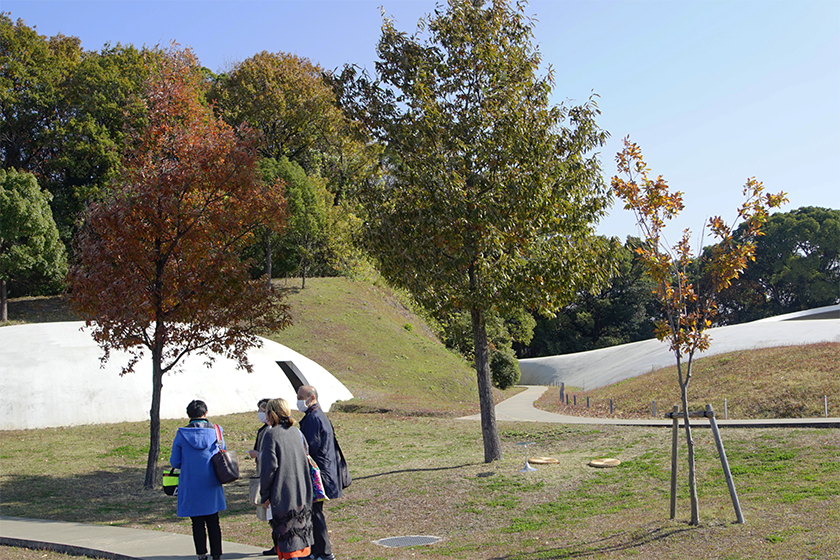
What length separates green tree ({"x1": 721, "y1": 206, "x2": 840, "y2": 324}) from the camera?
63531 mm

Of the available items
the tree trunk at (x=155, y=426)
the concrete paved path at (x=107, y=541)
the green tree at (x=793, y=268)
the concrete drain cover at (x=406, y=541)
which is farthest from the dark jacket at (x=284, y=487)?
the green tree at (x=793, y=268)

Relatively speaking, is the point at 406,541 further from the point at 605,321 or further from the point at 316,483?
the point at 605,321

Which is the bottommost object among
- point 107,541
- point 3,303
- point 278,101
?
point 107,541

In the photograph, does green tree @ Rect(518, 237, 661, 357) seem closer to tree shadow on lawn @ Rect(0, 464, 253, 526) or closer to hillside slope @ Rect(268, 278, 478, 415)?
hillside slope @ Rect(268, 278, 478, 415)

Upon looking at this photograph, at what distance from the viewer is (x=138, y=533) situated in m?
8.22

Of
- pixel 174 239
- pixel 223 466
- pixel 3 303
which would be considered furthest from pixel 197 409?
pixel 3 303

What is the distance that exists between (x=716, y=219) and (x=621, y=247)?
16.2ft

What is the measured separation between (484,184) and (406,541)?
6.85 m

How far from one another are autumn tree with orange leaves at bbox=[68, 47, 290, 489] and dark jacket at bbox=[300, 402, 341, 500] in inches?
266

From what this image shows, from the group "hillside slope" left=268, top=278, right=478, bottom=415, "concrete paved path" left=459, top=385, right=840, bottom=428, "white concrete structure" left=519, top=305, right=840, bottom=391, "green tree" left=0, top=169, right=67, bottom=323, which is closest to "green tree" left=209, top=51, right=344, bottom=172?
"hillside slope" left=268, top=278, right=478, bottom=415

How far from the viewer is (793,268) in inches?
2547

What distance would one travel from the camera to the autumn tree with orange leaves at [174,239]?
12.1 m

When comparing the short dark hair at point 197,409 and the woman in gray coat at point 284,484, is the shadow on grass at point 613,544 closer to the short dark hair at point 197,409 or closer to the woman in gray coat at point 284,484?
the woman in gray coat at point 284,484

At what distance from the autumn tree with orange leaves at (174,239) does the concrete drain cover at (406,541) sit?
6.28 metres
